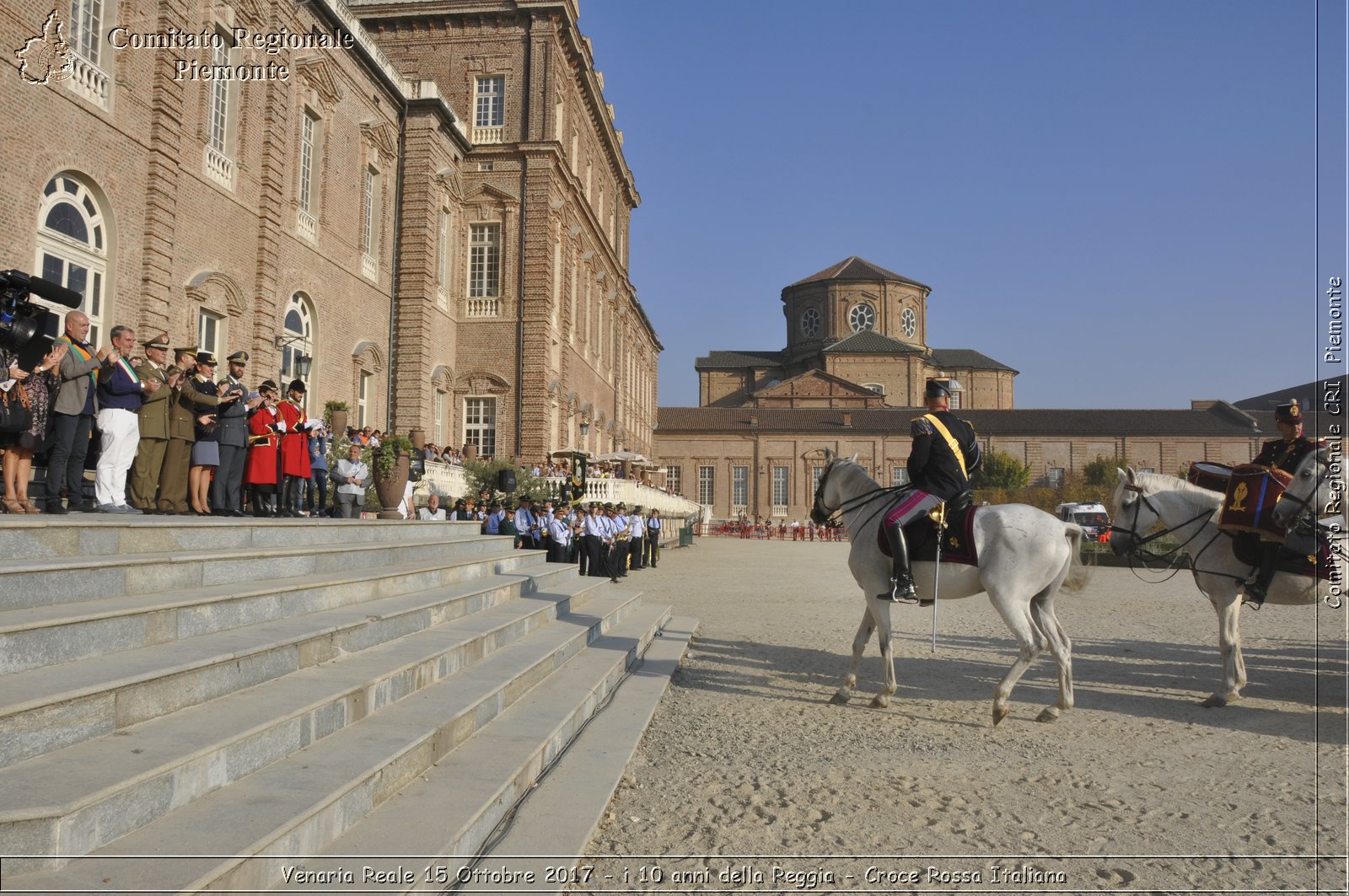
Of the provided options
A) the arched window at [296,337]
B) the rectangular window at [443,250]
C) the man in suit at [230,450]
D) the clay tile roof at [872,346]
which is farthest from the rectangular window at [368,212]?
the clay tile roof at [872,346]

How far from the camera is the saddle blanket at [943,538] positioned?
24.7ft

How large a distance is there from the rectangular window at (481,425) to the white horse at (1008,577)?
83.8 ft

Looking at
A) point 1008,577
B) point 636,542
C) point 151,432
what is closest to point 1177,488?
point 1008,577

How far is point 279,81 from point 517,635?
63.3ft

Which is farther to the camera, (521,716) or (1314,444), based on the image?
(1314,444)

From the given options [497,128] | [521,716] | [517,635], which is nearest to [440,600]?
[517,635]

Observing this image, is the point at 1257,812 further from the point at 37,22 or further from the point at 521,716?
the point at 37,22

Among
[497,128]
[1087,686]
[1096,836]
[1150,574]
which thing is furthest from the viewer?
[497,128]

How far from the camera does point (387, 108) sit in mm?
28797

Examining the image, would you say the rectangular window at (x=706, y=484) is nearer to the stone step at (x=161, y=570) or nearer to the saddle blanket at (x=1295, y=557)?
the stone step at (x=161, y=570)

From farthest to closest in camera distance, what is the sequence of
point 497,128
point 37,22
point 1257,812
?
point 497,128 → point 37,22 → point 1257,812

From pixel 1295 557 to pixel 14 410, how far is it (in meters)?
10.7

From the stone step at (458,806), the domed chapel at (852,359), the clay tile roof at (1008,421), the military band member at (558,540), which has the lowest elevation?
the stone step at (458,806)

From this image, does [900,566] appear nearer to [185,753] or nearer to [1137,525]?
[1137,525]
